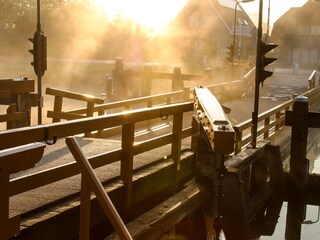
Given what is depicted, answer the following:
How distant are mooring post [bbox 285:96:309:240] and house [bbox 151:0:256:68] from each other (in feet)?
167

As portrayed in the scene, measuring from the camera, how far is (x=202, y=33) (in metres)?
64.2

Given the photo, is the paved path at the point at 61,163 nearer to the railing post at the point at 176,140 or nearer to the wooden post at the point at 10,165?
the railing post at the point at 176,140

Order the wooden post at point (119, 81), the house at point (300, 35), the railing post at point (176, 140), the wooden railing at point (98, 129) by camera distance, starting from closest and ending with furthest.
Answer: the wooden railing at point (98, 129)
the railing post at point (176, 140)
the wooden post at point (119, 81)
the house at point (300, 35)

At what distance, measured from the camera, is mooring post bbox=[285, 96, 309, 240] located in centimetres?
1128

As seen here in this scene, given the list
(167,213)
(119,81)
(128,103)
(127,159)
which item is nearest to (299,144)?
(128,103)

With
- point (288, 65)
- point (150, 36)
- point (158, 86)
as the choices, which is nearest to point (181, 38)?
point (150, 36)

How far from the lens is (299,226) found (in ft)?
36.9

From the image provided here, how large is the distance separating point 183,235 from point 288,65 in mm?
69288

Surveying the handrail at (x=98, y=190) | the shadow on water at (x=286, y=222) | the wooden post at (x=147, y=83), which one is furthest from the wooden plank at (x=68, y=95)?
the wooden post at (x=147, y=83)

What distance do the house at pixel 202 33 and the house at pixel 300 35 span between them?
1111 centimetres

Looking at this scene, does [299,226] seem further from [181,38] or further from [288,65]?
[288,65]

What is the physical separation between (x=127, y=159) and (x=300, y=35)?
71655 millimetres

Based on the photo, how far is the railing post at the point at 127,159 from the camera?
6.20 metres

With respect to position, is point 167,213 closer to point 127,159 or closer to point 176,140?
point 127,159
